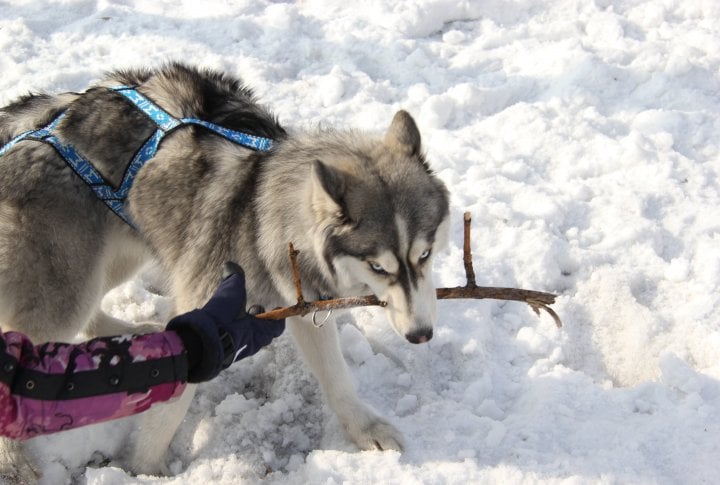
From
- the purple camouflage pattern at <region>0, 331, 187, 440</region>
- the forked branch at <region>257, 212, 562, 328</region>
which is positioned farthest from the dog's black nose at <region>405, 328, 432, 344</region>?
the purple camouflage pattern at <region>0, 331, 187, 440</region>

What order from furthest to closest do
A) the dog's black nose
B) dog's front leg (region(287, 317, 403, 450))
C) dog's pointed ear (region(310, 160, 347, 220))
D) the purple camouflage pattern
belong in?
dog's front leg (region(287, 317, 403, 450)) → the dog's black nose → dog's pointed ear (region(310, 160, 347, 220)) → the purple camouflage pattern

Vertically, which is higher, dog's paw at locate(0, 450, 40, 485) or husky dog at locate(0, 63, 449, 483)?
husky dog at locate(0, 63, 449, 483)

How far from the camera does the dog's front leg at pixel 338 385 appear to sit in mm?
2943

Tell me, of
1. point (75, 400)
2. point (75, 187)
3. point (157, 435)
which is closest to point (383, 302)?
point (75, 400)

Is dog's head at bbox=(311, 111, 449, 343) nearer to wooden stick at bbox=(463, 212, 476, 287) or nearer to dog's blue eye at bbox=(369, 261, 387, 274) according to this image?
dog's blue eye at bbox=(369, 261, 387, 274)

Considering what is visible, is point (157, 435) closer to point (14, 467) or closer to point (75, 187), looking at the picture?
point (14, 467)

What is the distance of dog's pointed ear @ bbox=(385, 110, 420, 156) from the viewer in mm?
2746

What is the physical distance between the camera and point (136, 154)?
290cm

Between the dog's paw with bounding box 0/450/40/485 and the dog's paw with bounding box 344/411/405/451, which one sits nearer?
the dog's paw with bounding box 0/450/40/485

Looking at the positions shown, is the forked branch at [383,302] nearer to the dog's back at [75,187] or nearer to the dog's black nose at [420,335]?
the dog's black nose at [420,335]

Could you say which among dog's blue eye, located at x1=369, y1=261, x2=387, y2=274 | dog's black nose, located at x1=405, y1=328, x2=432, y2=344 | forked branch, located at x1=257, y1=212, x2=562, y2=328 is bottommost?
dog's black nose, located at x1=405, y1=328, x2=432, y2=344

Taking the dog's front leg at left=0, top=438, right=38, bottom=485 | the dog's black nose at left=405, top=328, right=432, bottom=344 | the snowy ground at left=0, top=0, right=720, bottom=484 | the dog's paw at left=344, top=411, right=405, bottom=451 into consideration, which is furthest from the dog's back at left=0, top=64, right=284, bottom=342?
the dog's paw at left=344, top=411, right=405, bottom=451

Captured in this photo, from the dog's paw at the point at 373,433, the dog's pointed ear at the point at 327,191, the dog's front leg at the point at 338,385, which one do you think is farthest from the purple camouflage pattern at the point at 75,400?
the dog's paw at the point at 373,433

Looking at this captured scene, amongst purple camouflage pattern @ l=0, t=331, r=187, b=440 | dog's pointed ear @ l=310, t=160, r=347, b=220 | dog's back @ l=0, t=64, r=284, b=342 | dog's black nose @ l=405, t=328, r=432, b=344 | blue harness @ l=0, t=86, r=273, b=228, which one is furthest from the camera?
blue harness @ l=0, t=86, r=273, b=228
